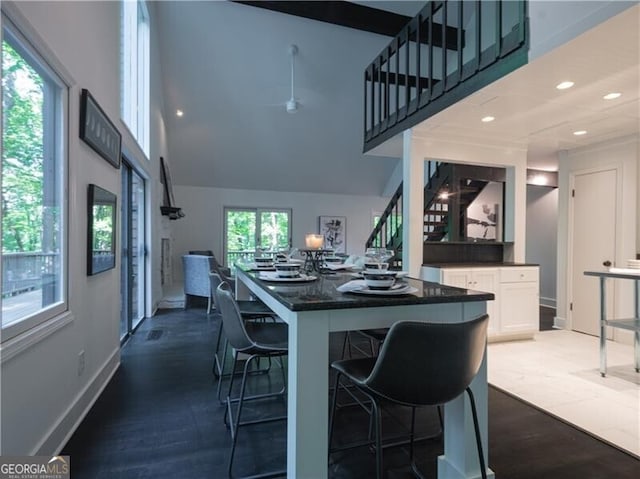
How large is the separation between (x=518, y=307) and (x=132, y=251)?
15.0ft

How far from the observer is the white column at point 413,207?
3650mm

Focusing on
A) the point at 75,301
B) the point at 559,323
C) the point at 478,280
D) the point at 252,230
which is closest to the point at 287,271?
the point at 75,301

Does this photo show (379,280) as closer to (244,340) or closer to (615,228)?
(244,340)

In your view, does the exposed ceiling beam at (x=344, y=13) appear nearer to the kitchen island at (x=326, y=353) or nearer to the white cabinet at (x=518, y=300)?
the white cabinet at (x=518, y=300)

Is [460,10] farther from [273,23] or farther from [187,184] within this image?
[187,184]

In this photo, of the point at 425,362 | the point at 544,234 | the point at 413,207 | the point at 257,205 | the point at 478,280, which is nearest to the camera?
the point at 425,362

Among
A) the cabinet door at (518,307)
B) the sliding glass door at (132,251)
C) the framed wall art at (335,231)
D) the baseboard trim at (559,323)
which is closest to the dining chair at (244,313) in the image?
the sliding glass door at (132,251)

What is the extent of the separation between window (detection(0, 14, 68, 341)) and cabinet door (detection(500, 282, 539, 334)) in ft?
12.7

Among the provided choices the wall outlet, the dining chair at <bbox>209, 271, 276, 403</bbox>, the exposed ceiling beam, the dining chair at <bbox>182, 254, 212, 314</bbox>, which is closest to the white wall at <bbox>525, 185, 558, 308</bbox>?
the exposed ceiling beam

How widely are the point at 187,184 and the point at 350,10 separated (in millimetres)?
5052

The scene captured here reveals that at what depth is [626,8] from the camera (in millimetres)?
1692

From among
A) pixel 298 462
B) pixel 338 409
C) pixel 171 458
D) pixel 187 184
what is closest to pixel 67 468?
pixel 171 458

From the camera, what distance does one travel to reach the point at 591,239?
4094mm

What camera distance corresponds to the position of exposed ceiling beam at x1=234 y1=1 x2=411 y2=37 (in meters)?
5.08
